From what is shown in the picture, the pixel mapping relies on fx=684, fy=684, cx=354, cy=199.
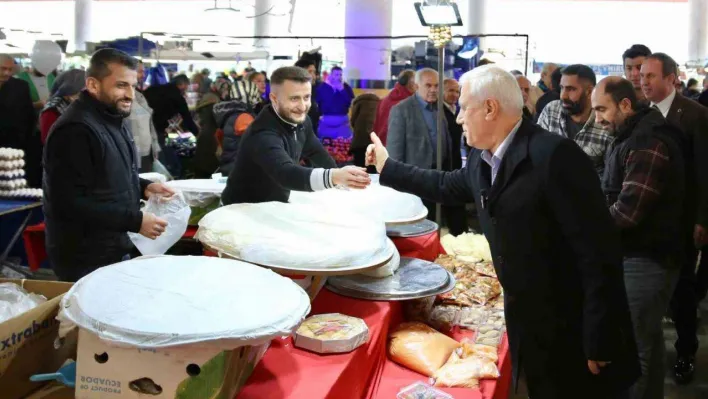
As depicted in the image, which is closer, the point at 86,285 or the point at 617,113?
the point at 86,285

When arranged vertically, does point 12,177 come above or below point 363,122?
below

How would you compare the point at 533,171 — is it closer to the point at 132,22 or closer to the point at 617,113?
the point at 617,113

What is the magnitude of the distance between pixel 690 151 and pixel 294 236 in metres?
2.45

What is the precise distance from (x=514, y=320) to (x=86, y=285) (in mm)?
1253

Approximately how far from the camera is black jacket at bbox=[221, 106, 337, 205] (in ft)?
8.84

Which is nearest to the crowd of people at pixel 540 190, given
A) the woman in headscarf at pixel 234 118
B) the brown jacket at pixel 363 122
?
the woman in headscarf at pixel 234 118

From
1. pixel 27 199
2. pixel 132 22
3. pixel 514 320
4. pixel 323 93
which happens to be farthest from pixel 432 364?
pixel 132 22

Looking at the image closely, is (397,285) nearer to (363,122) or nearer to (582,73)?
(582,73)

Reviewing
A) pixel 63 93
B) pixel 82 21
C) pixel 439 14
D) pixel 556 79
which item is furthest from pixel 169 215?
pixel 82 21

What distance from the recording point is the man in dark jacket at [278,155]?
2645 mm

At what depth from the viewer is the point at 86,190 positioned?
2523 millimetres

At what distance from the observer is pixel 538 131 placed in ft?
6.72

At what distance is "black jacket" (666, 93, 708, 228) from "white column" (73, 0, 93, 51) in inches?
647

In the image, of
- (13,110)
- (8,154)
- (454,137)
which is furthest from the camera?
(13,110)
